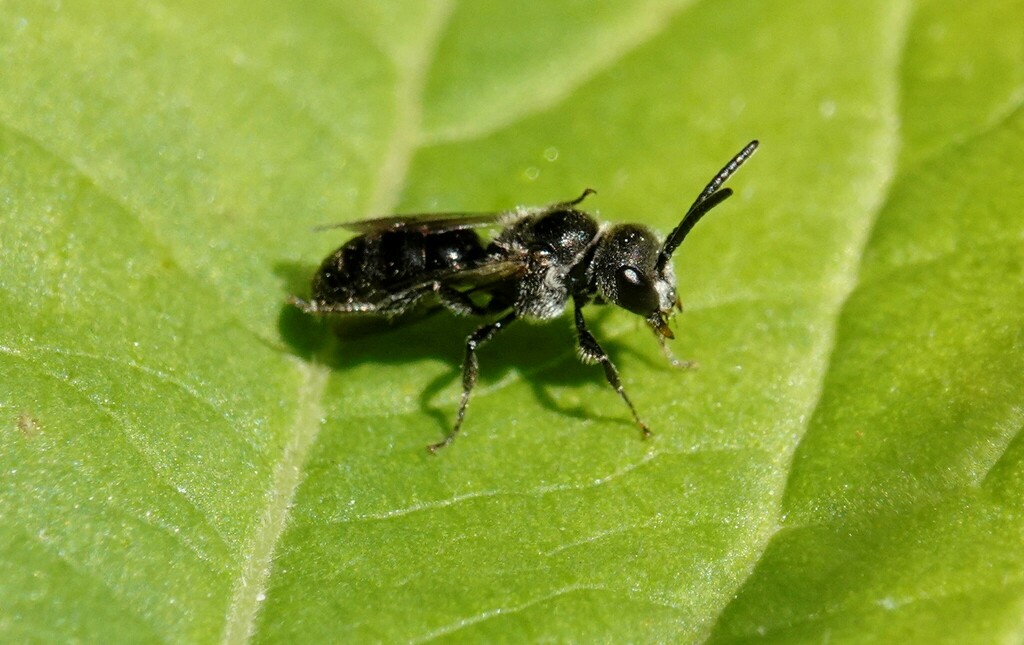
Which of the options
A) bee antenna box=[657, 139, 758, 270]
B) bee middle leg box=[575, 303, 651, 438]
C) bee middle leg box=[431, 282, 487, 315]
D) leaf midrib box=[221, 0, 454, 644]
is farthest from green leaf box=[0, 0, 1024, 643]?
Result: bee antenna box=[657, 139, 758, 270]

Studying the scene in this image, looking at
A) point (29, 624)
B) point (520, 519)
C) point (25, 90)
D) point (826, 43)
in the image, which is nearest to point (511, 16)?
point (826, 43)

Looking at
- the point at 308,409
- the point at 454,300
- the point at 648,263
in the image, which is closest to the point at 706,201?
the point at 648,263

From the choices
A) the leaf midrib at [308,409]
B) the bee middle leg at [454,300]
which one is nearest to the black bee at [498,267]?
the bee middle leg at [454,300]

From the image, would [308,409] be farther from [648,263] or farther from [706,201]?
[706,201]

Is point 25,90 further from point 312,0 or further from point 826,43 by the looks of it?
point 826,43

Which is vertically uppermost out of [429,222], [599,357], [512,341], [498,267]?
[429,222]

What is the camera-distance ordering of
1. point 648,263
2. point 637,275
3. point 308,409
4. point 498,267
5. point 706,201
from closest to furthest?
point 308,409 → point 706,201 → point 637,275 → point 648,263 → point 498,267

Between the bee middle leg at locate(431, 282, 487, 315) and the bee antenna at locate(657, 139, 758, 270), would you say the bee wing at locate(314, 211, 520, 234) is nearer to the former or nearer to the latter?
the bee middle leg at locate(431, 282, 487, 315)

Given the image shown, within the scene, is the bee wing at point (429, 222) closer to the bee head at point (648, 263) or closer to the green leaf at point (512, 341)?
the green leaf at point (512, 341)
